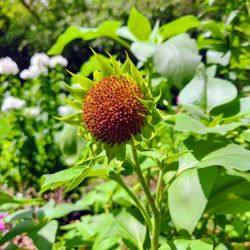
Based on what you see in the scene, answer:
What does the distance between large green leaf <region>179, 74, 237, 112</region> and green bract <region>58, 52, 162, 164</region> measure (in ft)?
1.23

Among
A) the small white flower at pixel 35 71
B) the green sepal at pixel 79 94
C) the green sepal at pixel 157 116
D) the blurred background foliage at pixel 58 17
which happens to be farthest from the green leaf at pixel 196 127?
the blurred background foliage at pixel 58 17

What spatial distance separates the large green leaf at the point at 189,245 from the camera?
0.87m

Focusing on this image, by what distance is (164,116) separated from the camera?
854mm

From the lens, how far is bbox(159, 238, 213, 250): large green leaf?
2.85 feet

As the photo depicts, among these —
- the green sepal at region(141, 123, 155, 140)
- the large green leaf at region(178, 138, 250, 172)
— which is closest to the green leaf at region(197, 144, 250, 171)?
the large green leaf at region(178, 138, 250, 172)

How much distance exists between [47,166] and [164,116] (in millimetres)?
1313

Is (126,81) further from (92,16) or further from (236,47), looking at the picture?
(92,16)

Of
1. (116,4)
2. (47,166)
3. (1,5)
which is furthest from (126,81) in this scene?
(1,5)

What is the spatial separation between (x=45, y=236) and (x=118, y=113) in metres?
0.45

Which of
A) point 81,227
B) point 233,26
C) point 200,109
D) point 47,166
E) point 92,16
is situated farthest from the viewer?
point 92,16

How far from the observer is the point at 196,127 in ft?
3.29

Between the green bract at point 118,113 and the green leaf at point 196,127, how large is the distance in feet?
0.44

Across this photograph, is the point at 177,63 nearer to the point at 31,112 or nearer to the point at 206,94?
the point at 206,94

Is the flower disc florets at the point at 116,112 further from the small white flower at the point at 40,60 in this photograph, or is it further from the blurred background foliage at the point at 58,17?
the blurred background foliage at the point at 58,17
